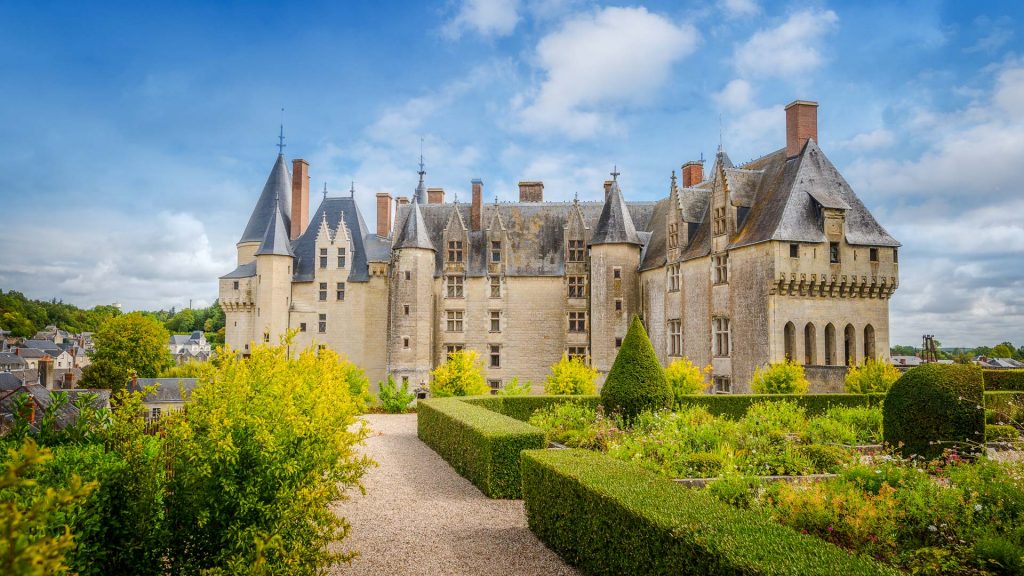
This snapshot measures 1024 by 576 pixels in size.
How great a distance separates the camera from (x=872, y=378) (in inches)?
747

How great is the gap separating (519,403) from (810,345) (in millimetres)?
10818

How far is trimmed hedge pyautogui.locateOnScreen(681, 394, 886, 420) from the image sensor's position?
17.9 meters

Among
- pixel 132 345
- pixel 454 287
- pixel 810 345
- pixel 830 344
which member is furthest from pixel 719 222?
pixel 132 345

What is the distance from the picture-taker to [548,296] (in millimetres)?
30281

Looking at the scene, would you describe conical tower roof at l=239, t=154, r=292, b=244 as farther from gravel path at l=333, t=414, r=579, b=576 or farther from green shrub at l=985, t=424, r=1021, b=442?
green shrub at l=985, t=424, r=1021, b=442

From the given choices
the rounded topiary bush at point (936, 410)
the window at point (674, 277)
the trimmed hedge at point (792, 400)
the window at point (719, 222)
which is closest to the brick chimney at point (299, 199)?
the window at point (674, 277)

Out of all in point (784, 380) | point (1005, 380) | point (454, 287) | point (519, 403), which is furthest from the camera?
point (454, 287)

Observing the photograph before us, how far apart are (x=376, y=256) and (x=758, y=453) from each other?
76.8 ft

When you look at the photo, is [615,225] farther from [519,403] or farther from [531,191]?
[519,403]

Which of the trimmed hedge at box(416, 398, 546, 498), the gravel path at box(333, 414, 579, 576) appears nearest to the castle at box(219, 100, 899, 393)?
the trimmed hedge at box(416, 398, 546, 498)

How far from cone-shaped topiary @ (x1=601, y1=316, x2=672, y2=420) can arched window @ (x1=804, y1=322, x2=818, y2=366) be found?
9.69 metres

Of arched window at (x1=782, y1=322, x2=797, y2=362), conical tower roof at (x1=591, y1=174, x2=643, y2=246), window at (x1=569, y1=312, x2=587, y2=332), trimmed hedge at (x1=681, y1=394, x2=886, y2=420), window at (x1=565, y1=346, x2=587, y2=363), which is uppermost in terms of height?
conical tower roof at (x1=591, y1=174, x2=643, y2=246)

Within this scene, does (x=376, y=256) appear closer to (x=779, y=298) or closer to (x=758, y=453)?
(x=779, y=298)

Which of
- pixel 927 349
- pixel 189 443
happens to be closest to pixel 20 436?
pixel 189 443
